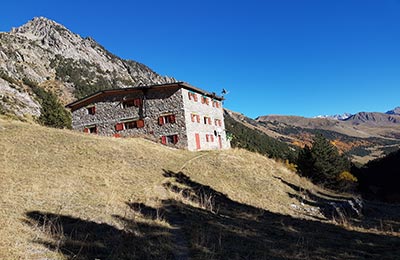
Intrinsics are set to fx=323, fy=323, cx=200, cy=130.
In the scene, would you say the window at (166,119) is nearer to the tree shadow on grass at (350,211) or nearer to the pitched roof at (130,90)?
the pitched roof at (130,90)

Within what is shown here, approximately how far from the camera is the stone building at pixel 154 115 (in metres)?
45.1

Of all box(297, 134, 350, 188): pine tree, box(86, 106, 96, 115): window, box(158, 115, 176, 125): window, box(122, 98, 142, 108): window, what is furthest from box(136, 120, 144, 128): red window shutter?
box(297, 134, 350, 188): pine tree

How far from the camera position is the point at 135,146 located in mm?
34188

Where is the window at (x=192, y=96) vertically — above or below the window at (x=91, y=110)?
above

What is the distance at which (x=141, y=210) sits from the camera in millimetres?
15859

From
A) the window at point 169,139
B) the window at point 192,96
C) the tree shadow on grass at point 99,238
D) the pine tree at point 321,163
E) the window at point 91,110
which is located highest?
the window at point 192,96

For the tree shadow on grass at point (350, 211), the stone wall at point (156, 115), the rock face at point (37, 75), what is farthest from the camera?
the rock face at point (37, 75)

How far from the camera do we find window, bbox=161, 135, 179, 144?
147 feet

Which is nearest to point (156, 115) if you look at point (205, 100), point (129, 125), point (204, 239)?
point (129, 125)

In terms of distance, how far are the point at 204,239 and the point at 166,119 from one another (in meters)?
34.6

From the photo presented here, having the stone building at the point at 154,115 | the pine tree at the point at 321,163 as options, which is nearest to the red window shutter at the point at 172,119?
the stone building at the point at 154,115

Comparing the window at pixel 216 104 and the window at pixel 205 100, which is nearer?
the window at pixel 205 100

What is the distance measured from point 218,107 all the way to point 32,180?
41711 millimetres

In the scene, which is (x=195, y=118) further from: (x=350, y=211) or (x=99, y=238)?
(x=99, y=238)
